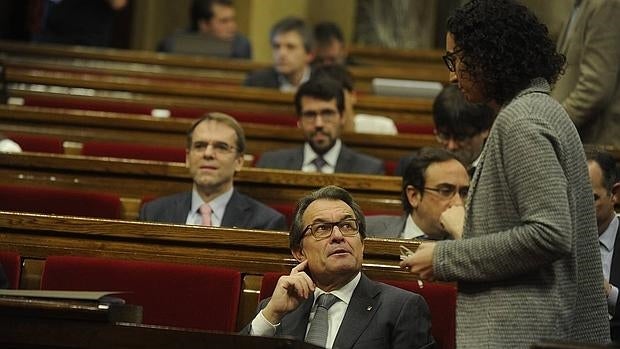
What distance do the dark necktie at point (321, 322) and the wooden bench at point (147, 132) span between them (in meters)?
2.63

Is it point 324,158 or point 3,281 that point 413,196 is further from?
point 3,281

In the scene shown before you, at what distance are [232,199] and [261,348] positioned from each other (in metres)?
2.11

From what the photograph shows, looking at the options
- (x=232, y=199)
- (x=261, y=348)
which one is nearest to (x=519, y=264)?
(x=261, y=348)

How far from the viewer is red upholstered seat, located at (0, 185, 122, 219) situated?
4473mm

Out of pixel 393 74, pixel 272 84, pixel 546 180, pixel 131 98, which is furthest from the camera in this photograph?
pixel 393 74

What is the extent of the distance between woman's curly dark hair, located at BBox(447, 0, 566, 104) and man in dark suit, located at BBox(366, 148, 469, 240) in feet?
4.89

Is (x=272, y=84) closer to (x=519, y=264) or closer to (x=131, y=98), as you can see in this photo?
(x=131, y=98)

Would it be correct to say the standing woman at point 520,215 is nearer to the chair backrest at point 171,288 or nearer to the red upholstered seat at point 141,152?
the chair backrest at point 171,288

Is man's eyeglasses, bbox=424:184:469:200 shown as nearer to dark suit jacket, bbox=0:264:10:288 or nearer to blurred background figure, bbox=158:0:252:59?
dark suit jacket, bbox=0:264:10:288

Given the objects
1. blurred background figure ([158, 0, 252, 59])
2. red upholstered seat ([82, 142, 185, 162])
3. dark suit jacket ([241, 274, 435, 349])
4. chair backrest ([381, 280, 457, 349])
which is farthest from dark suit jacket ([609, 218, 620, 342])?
blurred background figure ([158, 0, 252, 59])

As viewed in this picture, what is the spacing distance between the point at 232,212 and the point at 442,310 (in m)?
1.45

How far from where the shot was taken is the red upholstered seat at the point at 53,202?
4.47 m

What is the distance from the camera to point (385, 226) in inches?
164

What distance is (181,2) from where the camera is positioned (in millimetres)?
11219
